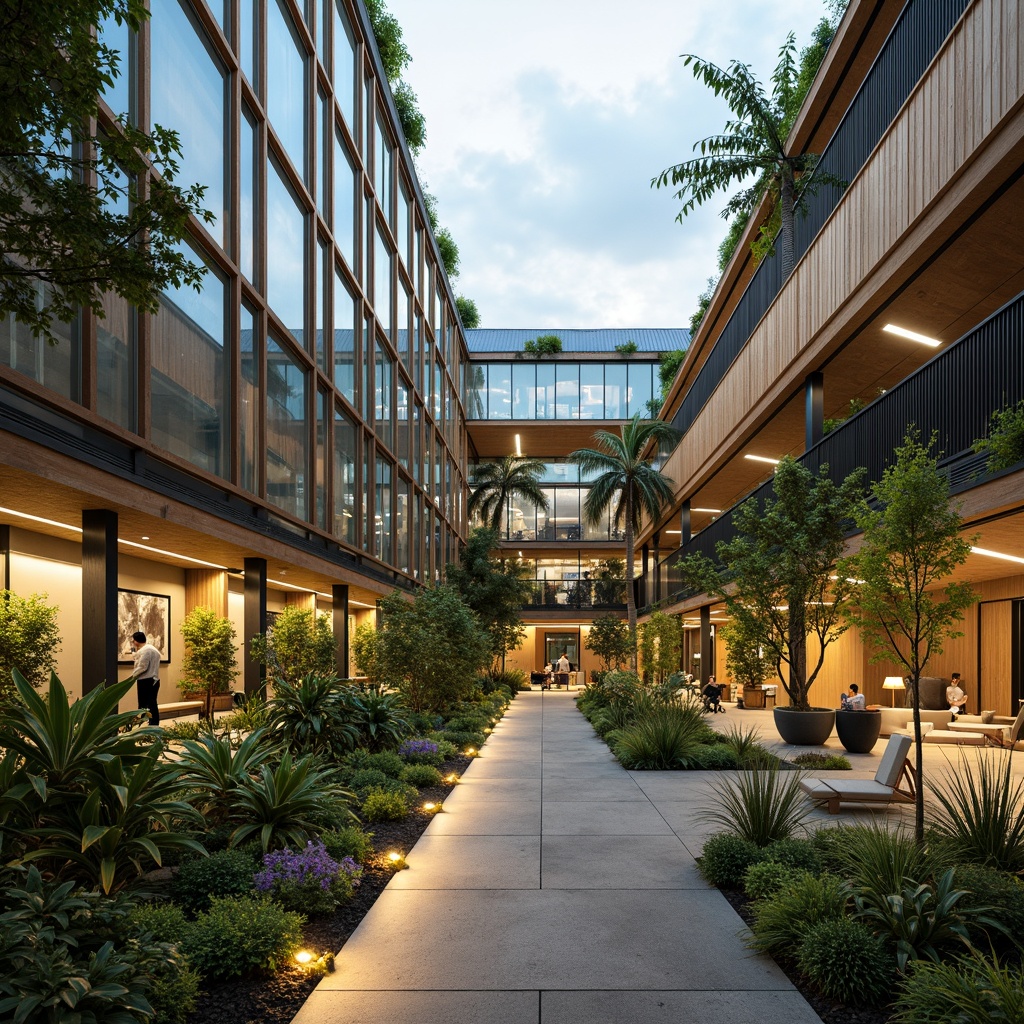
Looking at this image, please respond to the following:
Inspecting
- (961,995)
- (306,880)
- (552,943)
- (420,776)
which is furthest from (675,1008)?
(420,776)

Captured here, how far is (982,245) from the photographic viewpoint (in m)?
11.4

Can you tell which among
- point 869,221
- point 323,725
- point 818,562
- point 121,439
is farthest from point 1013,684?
point 121,439

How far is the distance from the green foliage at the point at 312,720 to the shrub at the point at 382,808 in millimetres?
1865

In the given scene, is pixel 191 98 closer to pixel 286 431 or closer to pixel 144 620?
pixel 286 431

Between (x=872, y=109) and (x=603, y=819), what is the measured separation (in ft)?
38.5

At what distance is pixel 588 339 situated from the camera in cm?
5412

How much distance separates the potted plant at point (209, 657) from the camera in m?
18.2

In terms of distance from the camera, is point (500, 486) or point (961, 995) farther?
point (500, 486)

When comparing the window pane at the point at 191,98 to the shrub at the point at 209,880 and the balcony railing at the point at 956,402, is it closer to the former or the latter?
the shrub at the point at 209,880

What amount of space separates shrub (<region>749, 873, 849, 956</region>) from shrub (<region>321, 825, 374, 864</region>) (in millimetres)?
3248

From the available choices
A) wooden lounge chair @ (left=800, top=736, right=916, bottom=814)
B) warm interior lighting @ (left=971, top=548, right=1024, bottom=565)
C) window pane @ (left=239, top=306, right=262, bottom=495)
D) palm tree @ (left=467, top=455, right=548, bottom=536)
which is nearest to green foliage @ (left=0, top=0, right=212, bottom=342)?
wooden lounge chair @ (left=800, top=736, right=916, bottom=814)

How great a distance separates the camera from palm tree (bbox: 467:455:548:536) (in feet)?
161

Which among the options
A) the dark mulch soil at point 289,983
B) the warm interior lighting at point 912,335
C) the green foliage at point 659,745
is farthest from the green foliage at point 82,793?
the warm interior lighting at point 912,335

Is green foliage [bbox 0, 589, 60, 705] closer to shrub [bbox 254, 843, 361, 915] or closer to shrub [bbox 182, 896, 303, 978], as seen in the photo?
shrub [bbox 254, 843, 361, 915]
